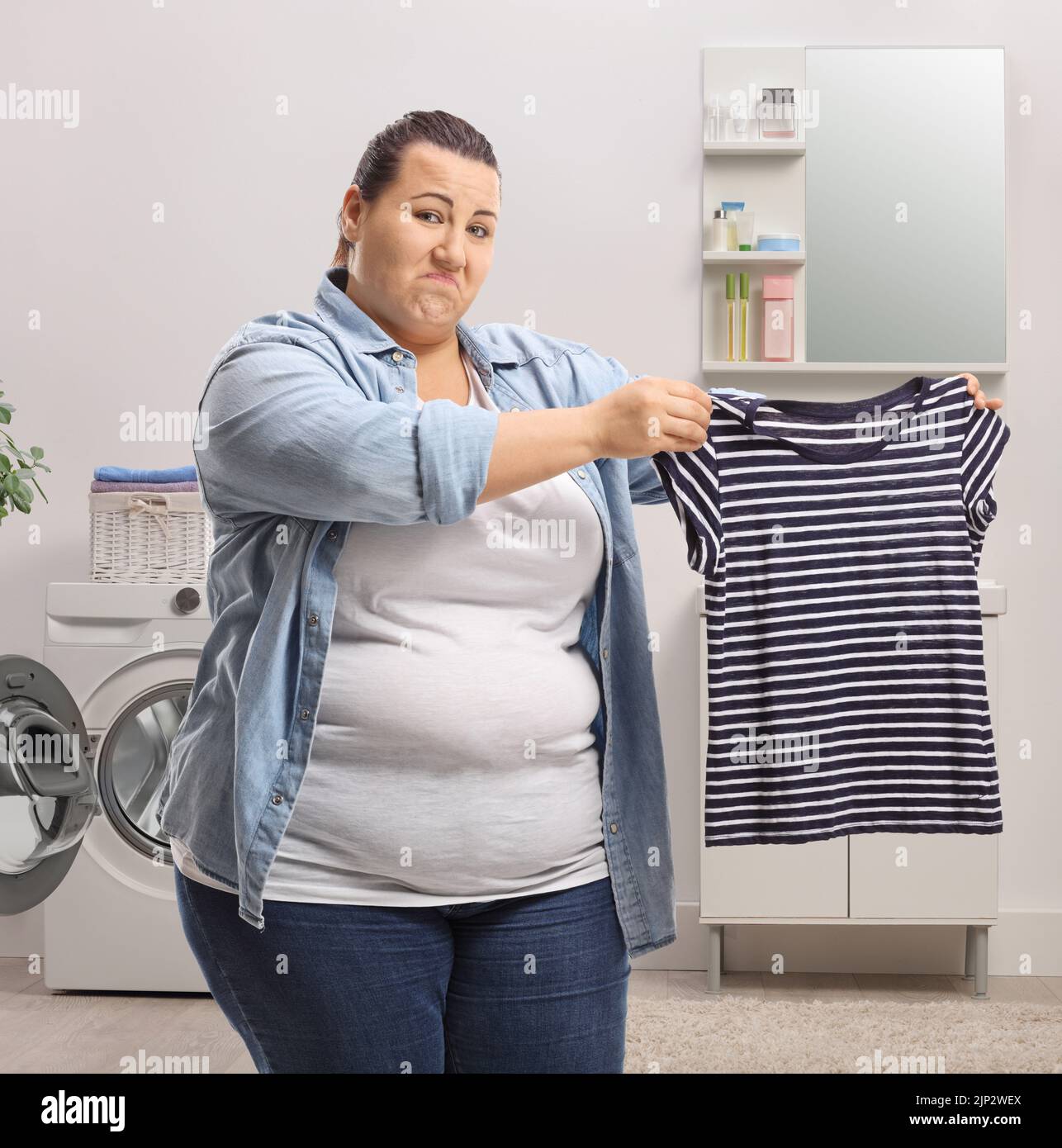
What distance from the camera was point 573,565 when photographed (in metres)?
1.02

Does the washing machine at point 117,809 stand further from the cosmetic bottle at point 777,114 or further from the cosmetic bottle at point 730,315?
the cosmetic bottle at point 777,114

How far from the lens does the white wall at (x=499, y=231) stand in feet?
9.98

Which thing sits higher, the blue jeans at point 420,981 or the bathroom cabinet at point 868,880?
the blue jeans at point 420,981

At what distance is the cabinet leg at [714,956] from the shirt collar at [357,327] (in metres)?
2.07

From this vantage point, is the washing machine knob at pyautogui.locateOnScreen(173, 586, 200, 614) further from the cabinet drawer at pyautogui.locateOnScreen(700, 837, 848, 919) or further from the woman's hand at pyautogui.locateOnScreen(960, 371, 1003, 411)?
the woman's hand at pyautogui.locateOnScreen(960, 371, 1003, 411)

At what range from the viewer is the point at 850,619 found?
1398 mm

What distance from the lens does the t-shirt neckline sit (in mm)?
1364

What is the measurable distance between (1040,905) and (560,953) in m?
2.48

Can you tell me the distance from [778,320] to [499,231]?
0.76 metres

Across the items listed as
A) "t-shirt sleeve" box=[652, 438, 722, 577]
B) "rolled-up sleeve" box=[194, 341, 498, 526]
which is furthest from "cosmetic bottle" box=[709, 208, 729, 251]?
"rolled-up sleeve" box=[194, 341, 498, 526]

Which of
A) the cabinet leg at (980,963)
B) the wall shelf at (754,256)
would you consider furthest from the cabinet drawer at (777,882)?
the wall shelf at (754,256)

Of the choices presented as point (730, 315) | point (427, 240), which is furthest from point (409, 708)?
point (730, 315)

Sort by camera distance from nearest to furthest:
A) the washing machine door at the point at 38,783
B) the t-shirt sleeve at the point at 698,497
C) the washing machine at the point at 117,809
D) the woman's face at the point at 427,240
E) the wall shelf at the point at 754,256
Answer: the woman's face at the point at 427,240
the t-shirt sleeve at the point at 698,497
the washing machine door at the point at 38,783
the washing machine at the point at 117,809
the wall shelf at the point at 754,256

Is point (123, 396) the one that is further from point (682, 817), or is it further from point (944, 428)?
point (944, 428)
